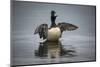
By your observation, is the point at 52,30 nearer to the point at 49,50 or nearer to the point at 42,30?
the point at 42,30

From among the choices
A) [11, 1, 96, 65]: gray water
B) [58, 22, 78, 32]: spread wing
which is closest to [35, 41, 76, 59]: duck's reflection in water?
[11, 1, 96, 65]: gray water

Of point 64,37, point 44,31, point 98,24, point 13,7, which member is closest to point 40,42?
point 44,31

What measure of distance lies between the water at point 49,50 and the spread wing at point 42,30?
0.19 ft

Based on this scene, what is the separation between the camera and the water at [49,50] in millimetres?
2355

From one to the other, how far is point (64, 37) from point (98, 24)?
509 mm

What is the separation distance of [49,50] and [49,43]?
82 millimetres

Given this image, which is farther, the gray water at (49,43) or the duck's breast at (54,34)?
the duck's breast at (54,34)

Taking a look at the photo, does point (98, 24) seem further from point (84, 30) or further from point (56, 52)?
point (56, 52)

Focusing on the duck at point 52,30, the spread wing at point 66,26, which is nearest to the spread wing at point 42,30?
the duck at point 52,30

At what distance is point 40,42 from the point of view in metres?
2.44

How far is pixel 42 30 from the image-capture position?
8.04 ft

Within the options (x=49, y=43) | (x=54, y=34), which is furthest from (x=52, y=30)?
(x=49, y=43)

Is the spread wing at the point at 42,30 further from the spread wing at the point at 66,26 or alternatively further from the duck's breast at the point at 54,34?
the spread wing at the point at 66,26

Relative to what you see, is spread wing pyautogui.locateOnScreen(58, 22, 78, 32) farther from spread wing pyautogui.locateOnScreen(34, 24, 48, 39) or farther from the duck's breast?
spread wing pyautogui.locateOnScreen(34, 24, 48, 39)
